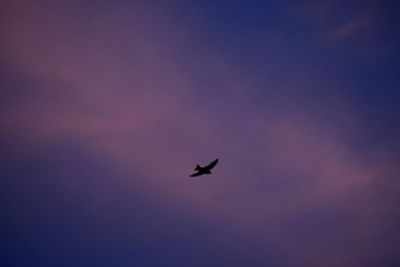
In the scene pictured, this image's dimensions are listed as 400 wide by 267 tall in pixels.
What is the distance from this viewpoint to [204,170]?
25484mm
